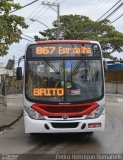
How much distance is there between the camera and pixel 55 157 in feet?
36.9

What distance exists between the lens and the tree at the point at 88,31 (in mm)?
56281

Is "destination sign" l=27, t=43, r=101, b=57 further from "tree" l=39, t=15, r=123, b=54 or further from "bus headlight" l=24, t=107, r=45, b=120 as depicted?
"tree" l=39, t=15, r=123, b=54

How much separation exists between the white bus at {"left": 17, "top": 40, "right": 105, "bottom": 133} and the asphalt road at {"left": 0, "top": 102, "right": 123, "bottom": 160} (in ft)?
1.50

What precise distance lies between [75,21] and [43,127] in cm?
4600

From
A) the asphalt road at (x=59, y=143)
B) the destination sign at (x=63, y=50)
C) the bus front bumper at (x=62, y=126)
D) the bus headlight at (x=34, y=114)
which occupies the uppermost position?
the destination sign at (x=63, y=50)

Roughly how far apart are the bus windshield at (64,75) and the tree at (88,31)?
136 ft

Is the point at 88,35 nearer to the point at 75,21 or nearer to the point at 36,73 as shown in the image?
the point at 75,21

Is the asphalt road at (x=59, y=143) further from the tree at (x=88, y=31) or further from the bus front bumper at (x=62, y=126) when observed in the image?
the tree at (x=88, y=31)

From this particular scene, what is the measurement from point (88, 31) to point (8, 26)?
35555 millimetres

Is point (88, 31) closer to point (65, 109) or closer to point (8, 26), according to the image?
point (8, 26)

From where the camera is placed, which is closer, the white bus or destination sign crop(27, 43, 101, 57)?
the white bus

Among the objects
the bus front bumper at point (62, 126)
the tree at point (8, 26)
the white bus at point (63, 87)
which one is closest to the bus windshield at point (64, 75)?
the white bus at point (63, 87)

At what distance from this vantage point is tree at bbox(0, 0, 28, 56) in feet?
65.3

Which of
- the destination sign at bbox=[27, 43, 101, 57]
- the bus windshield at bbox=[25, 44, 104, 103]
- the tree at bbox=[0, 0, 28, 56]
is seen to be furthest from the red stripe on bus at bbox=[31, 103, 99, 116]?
the tree at bbox=[0, 0, 28, 56]
